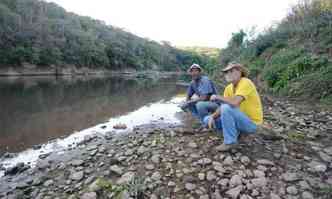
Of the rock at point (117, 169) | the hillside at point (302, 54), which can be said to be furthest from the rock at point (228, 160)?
the hillside at point (302, 54)

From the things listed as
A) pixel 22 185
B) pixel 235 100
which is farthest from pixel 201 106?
pixel 22 185

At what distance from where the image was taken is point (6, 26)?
106 ft

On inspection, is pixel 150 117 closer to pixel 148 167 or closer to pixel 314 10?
pixel 148 167

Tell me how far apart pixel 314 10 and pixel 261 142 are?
1294 cm

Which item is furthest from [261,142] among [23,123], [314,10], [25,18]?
[25,18]

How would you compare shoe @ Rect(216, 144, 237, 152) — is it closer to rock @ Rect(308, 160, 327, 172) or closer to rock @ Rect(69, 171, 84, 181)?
rock @ Rect(308, 160, 327, 172)

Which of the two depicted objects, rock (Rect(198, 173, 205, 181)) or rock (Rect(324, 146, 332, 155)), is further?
rock (Rect(324, 146, 332, 155))

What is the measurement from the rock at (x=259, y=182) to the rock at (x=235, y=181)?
158mm

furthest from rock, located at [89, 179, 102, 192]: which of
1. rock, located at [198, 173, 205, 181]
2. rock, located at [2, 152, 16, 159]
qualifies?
rock, located at [2, 152, 16, 159]

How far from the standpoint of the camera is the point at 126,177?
10.1ft

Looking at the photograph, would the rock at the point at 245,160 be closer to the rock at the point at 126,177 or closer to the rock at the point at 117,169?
the rock at the point at 126,177

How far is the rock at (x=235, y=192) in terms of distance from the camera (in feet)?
8.49

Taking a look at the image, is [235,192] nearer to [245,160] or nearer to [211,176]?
[211,176]

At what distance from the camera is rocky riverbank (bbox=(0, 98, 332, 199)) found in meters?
2.73
